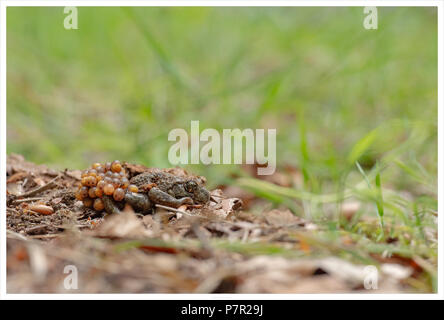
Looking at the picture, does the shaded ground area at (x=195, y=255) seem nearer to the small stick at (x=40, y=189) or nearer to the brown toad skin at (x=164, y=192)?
the brown toad skin at (x=164, y=192)

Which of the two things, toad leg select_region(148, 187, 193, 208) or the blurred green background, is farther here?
the blurred green background

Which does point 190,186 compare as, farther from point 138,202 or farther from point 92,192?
point 92,192

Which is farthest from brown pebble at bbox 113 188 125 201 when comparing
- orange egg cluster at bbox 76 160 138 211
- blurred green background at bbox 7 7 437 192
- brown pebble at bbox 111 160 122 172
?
blurred green background at bbox 7 7 437 192

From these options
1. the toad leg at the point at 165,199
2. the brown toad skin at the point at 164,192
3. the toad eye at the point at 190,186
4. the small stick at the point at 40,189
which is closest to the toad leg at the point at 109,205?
the brown toad skin at the point at 164,192

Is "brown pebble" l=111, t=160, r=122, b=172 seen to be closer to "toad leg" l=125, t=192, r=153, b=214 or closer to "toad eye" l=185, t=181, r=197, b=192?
"toad leg" l=125, t=192, r=153, b=214

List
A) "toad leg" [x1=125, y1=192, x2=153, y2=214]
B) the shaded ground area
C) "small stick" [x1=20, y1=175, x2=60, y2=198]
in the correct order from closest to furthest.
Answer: the shaded ground area
"toad leg" [x1=125, y1=192, x2=153, y2=214]
"small stick" [x1=20, y1=175, x2=60, y2=198]

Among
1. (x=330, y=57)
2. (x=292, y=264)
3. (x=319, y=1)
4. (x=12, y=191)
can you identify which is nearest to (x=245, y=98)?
(x=330, y=57)
